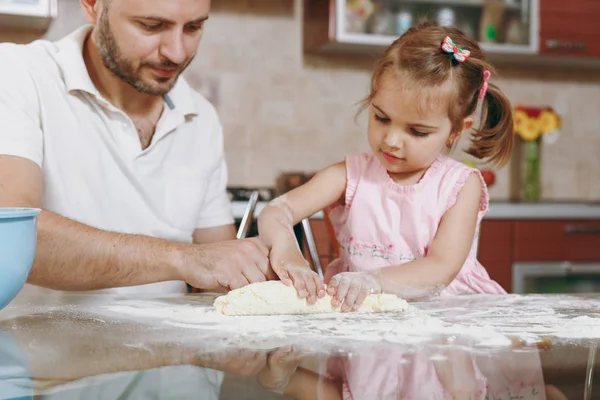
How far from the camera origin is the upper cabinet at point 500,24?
2986 millimetres

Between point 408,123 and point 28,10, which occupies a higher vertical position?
point 28,10

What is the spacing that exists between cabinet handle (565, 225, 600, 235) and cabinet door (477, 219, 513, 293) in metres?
0.25

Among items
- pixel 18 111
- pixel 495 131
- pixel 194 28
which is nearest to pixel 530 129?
pixel 495 131

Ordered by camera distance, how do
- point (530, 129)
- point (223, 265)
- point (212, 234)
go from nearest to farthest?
point (223, 265) → point (212, 234) → point (530, 129)

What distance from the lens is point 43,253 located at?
1215mm

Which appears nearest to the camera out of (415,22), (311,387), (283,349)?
(311,387)

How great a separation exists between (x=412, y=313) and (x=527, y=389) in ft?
1.28

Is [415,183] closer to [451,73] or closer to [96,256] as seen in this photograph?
[451,73]

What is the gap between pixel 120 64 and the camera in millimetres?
1625

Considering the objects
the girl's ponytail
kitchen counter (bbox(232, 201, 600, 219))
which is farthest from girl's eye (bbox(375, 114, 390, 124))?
kitchen counter (bbox(232, 201, 600, 219))

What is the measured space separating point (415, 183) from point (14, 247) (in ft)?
2.97

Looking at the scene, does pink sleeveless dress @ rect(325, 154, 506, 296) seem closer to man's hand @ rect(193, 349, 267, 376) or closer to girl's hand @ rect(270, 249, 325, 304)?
girl's hand @ rect(270, 249, 325, 304)

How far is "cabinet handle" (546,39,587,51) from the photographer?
3.06m

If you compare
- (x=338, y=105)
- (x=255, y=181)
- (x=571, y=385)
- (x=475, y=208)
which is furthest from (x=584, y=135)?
(x=571, y=385)
